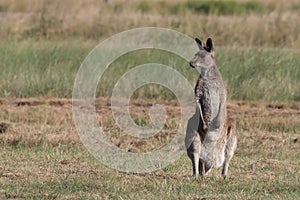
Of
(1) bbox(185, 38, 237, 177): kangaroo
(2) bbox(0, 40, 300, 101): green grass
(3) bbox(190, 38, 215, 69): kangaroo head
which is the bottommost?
(2) bbox(0, 40, 300, 101): green grass

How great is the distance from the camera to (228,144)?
26.1 ft

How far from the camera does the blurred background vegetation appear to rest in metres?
14.0

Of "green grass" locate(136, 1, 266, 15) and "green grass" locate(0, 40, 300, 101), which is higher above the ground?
"green grass" locate(0, 40, 300, 101)

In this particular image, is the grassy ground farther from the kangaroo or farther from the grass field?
the kangaroo

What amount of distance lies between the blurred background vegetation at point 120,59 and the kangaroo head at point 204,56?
610 centimetres

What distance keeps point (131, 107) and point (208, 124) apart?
528cm

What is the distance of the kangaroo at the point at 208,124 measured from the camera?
25.5 ft

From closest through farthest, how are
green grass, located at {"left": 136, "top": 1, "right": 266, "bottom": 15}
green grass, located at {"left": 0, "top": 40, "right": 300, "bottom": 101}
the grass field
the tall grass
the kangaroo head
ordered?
the grass field
the kangaroo head
green grass, located at {"left": 0, "top": 40, "right": 300, "bottom": 101}
the tall grass
green grass, located at {"left": 136, "top": 1, "right": 266, "bottom": 15}

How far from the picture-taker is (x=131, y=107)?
13039 mm

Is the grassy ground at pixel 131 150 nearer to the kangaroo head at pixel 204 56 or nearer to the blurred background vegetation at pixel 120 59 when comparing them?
the blurred background vegetation at pixel 120 59

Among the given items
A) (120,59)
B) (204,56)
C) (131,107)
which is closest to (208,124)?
(204,56)

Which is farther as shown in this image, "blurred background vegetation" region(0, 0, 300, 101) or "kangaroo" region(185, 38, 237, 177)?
"blurred background vegetation" region(0, 0, 300, 101)

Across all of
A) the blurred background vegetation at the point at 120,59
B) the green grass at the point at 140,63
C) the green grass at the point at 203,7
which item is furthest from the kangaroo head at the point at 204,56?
the green grass at the point at 203,7

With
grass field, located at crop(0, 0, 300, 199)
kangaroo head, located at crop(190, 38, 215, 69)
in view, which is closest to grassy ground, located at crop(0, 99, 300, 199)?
grass field, located at crop(0, 0, 300, 199)
